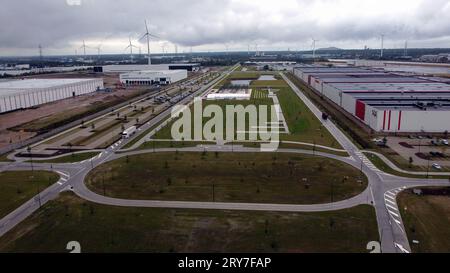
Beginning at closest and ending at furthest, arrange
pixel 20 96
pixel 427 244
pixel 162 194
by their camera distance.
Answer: pixel 427 244 → pixel 162 194 → pixel 20 96

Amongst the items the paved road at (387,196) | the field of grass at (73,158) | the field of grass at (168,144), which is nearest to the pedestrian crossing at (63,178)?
the field of grass at (73,158)

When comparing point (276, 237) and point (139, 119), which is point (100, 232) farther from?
point (139, 119)

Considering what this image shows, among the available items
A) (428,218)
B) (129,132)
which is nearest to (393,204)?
(428,218)

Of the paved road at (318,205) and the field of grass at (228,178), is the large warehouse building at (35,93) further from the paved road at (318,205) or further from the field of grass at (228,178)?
the field of grass at (228,178)

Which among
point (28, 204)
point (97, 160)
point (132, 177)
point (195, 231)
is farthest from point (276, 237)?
point (97, 160)

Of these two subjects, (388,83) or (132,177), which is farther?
(388,83)

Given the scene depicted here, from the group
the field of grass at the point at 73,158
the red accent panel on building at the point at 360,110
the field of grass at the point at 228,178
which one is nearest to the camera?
the field of grass at the point at 228,178
